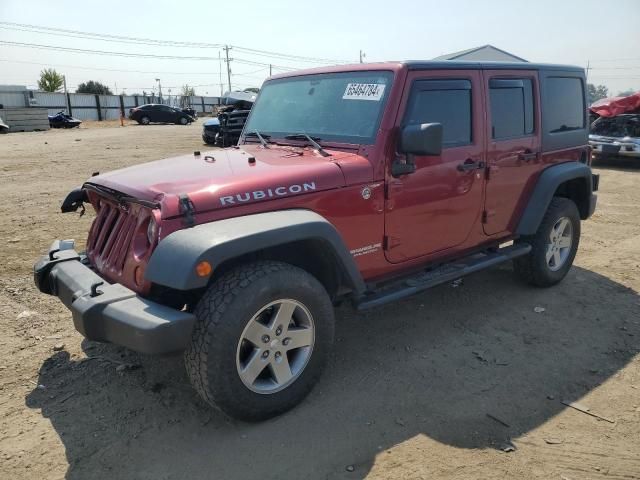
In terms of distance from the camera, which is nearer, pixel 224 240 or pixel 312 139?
pixel 224 240

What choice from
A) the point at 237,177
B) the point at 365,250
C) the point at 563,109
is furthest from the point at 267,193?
the point at 563,109

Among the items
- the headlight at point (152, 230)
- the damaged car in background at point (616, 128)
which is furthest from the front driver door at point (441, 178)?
the damaged car in background at point (616, 128)

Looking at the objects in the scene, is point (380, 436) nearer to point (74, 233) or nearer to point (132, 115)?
point (74, 233)

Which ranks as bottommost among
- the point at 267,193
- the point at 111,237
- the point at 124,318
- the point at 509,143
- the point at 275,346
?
the point at 275,346

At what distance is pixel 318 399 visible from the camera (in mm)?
3154

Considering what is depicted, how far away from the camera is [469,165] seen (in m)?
3.86

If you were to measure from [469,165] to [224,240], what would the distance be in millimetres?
2150

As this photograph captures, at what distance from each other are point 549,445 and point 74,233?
225 inches

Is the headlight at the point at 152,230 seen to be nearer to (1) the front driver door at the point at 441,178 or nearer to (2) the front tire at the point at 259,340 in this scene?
(2) the front tire at the point at 259,340

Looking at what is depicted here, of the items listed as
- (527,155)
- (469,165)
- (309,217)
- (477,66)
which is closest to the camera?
(309,217)

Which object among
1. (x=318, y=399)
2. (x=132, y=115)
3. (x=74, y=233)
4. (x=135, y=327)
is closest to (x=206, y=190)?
(x=135, y=327)

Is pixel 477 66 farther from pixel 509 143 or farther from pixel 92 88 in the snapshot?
pixel 92 88

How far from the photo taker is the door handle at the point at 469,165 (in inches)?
150

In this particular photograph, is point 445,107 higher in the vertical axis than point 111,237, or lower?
higher
